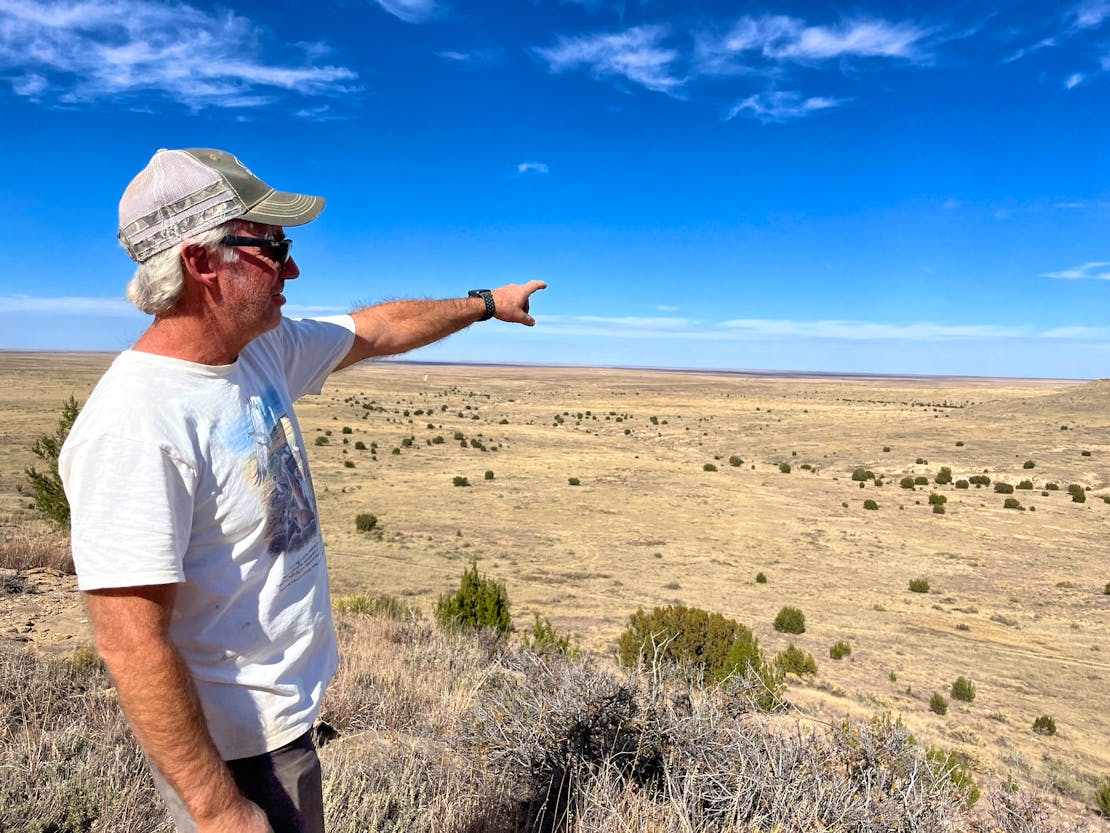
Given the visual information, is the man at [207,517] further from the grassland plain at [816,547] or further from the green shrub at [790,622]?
the green shrub at [790,622]

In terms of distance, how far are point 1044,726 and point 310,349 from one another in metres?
9.34

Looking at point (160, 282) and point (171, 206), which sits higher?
point (171, 206)

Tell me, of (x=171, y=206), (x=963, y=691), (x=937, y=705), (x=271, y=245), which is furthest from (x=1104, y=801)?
(x=171, y=206)

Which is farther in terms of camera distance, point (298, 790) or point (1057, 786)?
point (1057, 786)

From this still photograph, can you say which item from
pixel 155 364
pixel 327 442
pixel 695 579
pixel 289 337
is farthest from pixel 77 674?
pixel 327 442

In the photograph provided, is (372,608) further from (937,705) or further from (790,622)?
(937,705)

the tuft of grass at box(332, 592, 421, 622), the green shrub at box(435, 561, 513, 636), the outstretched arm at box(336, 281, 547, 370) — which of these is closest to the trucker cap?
the outstretched arm at box(336, 281, 547, 370)

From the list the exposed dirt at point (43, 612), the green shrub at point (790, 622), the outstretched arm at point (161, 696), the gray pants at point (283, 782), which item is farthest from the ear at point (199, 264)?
the green shrub at point (790, 622)

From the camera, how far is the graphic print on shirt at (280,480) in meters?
1.57

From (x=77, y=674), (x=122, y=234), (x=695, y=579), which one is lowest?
(x=695, y=579)

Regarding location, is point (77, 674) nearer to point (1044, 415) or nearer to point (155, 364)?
point (155, 364)

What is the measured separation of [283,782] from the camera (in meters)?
1.67

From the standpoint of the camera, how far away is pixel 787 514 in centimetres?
2014

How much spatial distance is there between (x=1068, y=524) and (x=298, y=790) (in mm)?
23186
